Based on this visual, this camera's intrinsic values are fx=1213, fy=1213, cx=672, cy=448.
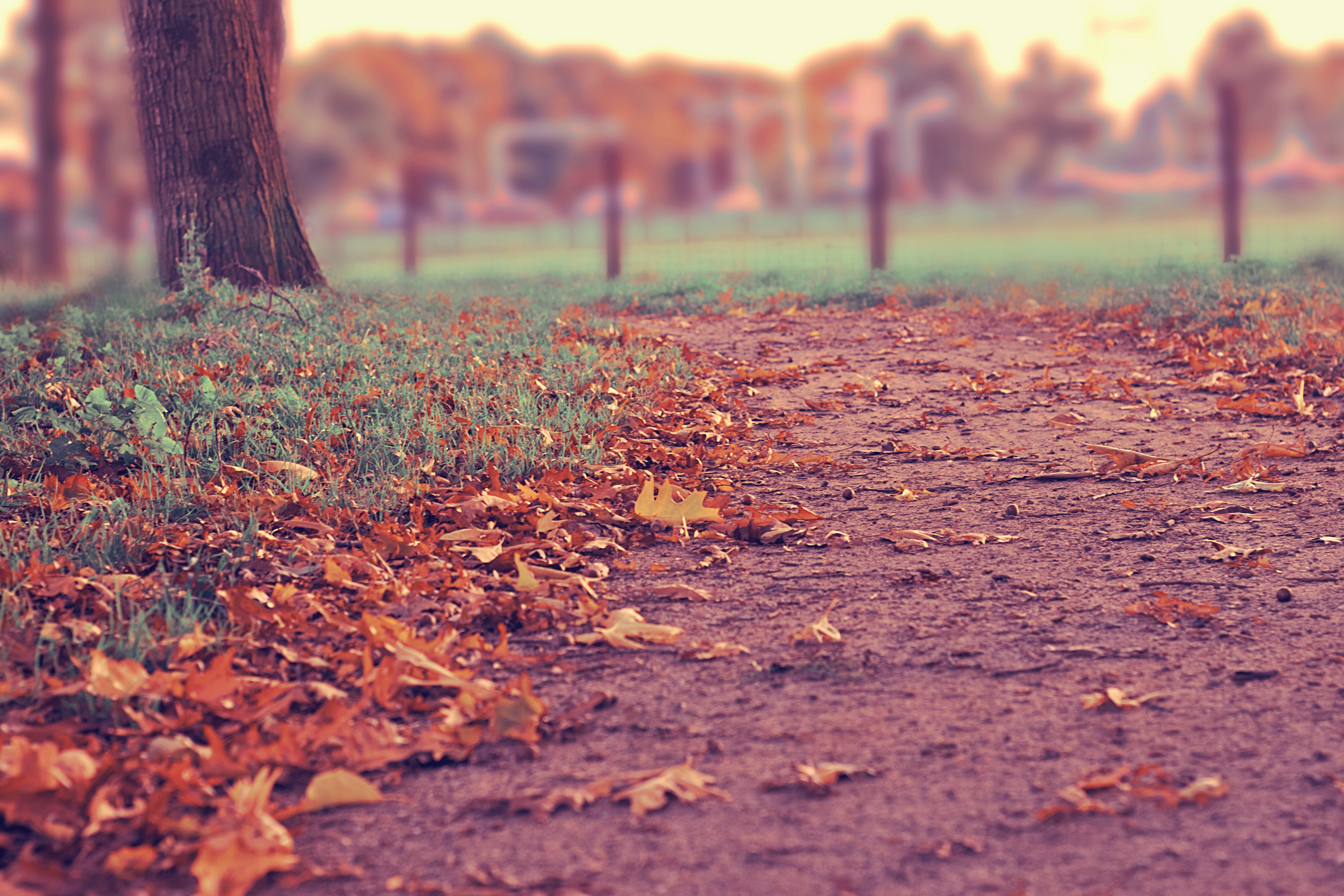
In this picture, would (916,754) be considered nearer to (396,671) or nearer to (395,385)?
(396,671)

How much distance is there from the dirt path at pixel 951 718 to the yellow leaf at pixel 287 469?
123cm

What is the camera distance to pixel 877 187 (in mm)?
13836

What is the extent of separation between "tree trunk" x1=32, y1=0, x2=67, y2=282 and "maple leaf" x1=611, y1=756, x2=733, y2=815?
18364mm

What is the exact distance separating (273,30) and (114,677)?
976cm

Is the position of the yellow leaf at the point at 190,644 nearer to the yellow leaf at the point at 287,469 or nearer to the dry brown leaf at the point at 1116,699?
the yellow leaf at the point at 287,469

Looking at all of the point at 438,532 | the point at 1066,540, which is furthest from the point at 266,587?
the point at 1066,540

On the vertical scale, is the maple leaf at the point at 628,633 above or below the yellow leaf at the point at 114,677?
below

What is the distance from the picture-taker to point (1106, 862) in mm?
1968

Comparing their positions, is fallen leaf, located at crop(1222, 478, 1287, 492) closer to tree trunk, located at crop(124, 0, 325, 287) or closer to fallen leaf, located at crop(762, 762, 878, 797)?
fallen leaf, located at crop(762, 762, 878, 797)

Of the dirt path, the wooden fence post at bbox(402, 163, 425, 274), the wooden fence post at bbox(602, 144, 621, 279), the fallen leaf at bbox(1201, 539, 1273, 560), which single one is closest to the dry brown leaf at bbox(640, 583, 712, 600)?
the dirt path

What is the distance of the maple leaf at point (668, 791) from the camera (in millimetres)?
2197

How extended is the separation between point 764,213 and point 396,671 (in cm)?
2781

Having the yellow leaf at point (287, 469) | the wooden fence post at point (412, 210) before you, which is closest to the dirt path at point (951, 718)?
the yellow leaf at point (287, 469)

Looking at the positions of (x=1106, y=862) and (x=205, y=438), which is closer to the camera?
(x=1106, y=862)
